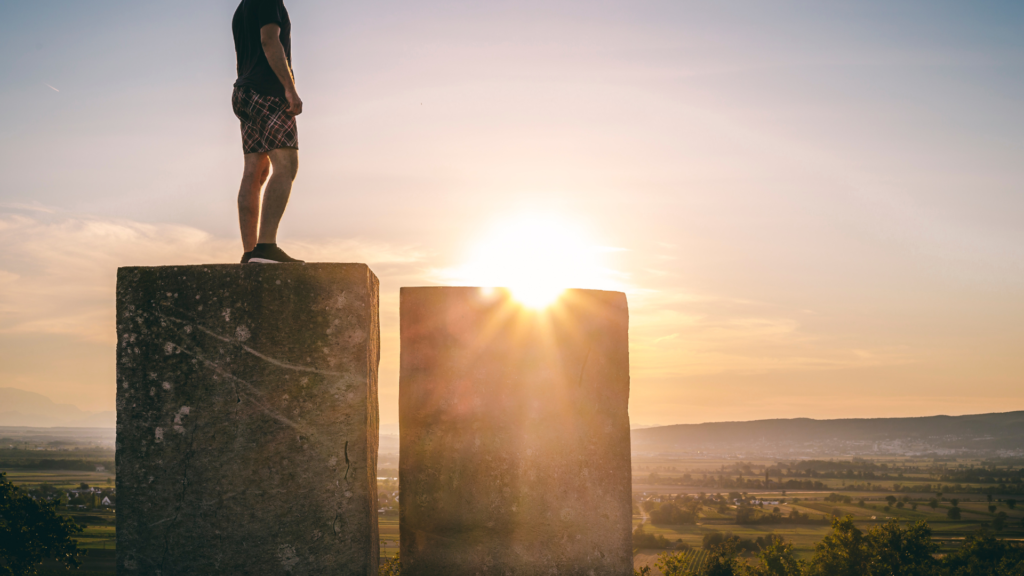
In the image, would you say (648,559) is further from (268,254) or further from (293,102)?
(293,102)

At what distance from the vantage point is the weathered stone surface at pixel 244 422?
3414mm

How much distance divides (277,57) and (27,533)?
105 ft

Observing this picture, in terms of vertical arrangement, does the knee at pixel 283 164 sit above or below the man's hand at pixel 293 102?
below

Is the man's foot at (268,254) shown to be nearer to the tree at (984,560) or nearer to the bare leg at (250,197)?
the bare leg at (250,197)

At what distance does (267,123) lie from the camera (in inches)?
155

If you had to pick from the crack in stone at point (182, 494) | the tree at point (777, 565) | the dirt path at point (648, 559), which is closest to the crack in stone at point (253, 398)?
the crack in stone at point (182, 494)

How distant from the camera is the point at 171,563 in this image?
343 cm

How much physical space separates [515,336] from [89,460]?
15919 centimetres

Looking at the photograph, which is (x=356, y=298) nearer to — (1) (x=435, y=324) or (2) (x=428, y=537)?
(1) (x=435, y=324)

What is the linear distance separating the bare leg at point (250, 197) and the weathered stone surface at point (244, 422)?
0.50 m

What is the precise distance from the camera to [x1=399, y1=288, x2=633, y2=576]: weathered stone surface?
12.6 ft

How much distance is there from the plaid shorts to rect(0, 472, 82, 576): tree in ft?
99.6

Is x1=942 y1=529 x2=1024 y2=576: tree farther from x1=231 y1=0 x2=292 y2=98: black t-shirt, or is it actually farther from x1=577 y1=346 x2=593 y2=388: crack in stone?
x1=231 y1=0 x2=292 y2=98: black t-shirt

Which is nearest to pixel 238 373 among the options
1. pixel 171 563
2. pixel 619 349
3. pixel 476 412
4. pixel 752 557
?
pixel 171 563
